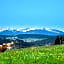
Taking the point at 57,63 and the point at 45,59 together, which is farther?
the point at 45,59

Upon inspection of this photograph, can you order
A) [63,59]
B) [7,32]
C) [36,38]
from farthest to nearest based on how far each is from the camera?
[36,38], [7,32], [63,59]

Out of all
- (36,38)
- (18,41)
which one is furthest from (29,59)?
(36,38)

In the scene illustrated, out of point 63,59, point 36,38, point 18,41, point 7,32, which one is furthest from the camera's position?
point 36,38

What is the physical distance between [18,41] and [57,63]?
3232 centimetres

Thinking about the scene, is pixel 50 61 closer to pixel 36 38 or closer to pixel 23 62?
pixel 23 62

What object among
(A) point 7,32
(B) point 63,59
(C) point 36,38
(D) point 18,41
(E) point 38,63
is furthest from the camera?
(C) point 36,38

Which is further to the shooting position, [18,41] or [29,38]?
[29,38]

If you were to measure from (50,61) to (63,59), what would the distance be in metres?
→ 0.78

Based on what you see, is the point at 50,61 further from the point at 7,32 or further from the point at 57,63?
the point at 7,32

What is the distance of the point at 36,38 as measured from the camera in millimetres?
56094

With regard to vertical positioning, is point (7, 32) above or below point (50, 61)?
above

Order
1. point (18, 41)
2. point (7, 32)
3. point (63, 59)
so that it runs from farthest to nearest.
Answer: point (7, 32), point (18, 41), point (63, 59)

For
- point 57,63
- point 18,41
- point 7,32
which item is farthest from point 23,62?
point 7,32

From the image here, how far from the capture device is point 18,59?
1343cm
